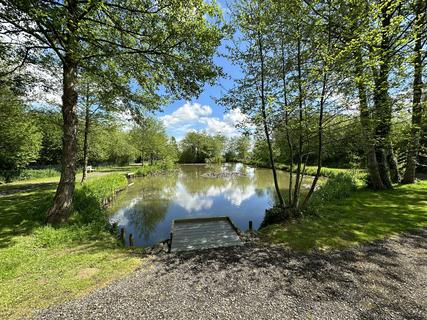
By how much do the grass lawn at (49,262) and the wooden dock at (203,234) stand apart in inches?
54.0

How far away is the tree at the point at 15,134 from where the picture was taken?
1066 centimetres

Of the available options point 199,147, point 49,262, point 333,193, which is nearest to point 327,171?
point 333,193

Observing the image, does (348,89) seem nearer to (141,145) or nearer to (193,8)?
(193,8)

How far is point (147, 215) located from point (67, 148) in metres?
5.00

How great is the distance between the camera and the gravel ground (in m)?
2.79

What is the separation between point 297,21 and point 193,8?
270 centimetres

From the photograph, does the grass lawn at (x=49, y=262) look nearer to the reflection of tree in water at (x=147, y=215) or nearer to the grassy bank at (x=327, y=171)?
the reflection of tree in water at (x=147, y=215)

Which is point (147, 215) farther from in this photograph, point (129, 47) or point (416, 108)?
point (416, 108)

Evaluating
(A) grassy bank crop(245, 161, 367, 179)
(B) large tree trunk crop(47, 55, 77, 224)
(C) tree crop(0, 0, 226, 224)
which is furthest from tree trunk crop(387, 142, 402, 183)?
(B) large tree trunk crop(47, 55, 77, 224)

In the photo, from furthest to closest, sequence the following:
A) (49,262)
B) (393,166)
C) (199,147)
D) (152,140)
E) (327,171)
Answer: (199,147), (152,140), (327,171), (393,166), (49,262)

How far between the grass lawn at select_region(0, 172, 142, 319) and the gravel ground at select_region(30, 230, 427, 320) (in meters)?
0.37

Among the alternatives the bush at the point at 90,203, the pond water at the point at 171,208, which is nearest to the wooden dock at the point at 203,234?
the pond water at the point at 171,208

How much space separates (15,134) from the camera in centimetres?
1338

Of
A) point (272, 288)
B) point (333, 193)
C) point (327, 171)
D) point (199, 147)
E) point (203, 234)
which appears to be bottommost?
point (203, 234)
